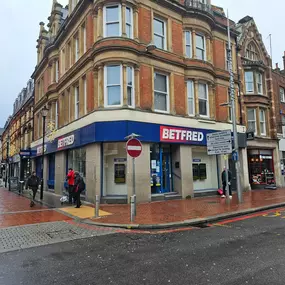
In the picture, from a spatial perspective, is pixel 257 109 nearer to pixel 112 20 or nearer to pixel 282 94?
pixel 282 94

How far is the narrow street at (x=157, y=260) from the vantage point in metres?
4.40

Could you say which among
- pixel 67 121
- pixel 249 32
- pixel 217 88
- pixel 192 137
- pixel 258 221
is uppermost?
pixel 249 32

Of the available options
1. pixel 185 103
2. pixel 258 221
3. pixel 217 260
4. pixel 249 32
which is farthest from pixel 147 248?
pixel 249 32

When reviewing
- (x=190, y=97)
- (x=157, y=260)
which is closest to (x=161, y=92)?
(x=190, y=97)

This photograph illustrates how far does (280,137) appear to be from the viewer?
23.9 meters

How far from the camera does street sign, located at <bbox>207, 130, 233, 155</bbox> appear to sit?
40.9ft

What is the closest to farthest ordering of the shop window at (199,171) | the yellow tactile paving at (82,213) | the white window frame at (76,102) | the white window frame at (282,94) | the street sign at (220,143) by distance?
1. the yellow tactile paving at (82,213)
2. the street sign at (220,143)
3. the shop window at (199,171)
4. the white window frame at (76,102)
5. the white window frame at (282,94)

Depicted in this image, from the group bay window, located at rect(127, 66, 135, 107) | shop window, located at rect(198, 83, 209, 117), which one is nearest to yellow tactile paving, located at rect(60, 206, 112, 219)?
Answer: bay window, located at rect(127, 66, 135, 107)

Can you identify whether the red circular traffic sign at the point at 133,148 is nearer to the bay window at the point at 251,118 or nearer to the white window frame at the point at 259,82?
the bay window at the point at 251,118

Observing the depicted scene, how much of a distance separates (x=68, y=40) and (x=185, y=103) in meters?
9.93

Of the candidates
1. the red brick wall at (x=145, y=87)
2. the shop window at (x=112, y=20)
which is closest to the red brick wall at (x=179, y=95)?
the red brick wall at (x=145, y=87)

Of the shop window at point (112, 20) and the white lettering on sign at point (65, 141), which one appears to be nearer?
the shop window at point (112, 20)

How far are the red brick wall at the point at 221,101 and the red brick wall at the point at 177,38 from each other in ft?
13.7

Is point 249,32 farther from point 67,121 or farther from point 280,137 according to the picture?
point 67,121
